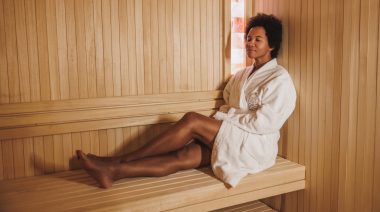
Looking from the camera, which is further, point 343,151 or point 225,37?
point 225,37

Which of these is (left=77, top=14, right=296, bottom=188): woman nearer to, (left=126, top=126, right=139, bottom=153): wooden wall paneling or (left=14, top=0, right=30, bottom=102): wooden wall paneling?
(left=126, top=126, right=139, bottom=153): wooden wall paneling

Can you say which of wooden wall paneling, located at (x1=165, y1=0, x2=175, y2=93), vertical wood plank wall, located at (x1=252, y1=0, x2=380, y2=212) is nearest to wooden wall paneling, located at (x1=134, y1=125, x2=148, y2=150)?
wooden wall paneling, located at (x1=165, y1=0, x2=175, y2=93)

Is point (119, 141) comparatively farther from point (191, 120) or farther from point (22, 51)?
point (22, 51)

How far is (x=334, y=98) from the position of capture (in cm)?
207

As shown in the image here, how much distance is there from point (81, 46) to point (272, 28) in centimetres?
123

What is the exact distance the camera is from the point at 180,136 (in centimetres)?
207

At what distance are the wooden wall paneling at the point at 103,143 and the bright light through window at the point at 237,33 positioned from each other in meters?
1.08

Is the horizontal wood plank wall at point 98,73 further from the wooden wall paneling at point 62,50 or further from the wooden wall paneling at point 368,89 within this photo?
the wooden wall paneling at point 368,89

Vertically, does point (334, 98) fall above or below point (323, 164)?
above

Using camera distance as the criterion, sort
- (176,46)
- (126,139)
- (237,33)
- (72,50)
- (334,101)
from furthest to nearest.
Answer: (237,33) < (176,46) < (126,139) < (72,50) < (334,101)

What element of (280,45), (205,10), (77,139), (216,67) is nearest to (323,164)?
(280,45)

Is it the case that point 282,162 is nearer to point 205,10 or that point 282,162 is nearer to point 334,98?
point 334,98

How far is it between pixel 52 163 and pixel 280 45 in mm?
1680

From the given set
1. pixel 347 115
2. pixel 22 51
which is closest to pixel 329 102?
pixel 347 115
